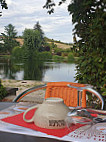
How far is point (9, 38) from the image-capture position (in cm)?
1089

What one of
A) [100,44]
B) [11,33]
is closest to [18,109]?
[100,44]

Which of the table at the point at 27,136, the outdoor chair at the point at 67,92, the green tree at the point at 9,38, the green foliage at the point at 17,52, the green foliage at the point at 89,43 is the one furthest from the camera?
the green foliage at the point at 17,52

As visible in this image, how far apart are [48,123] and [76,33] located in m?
1.42

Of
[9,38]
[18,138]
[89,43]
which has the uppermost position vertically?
[9,38]

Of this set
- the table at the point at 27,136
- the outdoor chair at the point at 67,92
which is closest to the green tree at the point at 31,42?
the outdoor chair at the point at 67,92

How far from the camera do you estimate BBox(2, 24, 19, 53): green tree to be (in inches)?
388

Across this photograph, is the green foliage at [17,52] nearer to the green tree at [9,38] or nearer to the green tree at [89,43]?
the green tree at [9,38]

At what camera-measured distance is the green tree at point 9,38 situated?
32.3 ft

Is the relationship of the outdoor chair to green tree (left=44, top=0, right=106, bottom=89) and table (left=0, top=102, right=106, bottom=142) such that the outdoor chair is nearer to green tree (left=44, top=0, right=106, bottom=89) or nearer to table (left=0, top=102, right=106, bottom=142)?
green tree (left=44, top=0, right=106, bottom=89)

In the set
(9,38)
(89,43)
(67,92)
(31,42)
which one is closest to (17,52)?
(31,42)

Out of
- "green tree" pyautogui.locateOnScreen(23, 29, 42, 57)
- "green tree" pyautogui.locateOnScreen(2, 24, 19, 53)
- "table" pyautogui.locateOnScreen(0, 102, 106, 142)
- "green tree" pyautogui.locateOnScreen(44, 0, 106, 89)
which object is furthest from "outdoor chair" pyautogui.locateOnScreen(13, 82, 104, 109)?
"green tree" pyautogui.locateOnScreen(2, 24, 19, 53)

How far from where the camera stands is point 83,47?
200 centimetres

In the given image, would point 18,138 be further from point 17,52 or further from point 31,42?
point 17,52

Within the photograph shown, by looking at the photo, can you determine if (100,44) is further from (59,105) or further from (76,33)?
(59,105)
